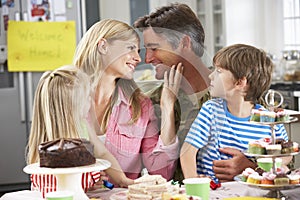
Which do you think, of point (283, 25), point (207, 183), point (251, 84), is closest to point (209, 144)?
point (251, 84)

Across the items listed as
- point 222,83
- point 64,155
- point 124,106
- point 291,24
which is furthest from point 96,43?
point 291,24

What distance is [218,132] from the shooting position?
7.27ft

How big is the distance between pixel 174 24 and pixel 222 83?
27cm

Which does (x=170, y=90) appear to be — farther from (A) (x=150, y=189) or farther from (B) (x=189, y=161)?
(A) (x=150, y=189)

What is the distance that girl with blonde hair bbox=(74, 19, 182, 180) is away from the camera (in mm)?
2186

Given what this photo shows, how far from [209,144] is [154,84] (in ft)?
0.97

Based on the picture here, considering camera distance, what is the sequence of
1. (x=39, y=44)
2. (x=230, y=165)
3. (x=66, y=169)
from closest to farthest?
1. (x=66, y=169)
2. (x=230, y=165)
3. (x=39, y=44)

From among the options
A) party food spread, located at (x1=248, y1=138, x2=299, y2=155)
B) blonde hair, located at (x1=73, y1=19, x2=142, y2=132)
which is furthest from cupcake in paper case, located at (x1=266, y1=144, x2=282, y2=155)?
blonde hair, located at (x1=73, y1=19, x2=142, y2=132)

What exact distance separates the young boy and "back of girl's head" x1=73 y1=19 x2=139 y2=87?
1.14 ft

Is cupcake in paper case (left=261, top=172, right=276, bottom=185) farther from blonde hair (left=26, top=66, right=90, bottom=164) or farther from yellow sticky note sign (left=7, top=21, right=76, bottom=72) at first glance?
yellow sticky note sign (left=7, top=21, right=76, bottom=72)

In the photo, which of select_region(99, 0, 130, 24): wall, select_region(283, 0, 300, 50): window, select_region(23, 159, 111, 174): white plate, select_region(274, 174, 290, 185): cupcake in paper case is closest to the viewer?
select_region(23, 159, 111, 174): white plate

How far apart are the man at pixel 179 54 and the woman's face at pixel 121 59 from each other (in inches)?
2.8

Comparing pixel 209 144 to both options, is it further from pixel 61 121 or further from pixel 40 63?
pixel 40 63

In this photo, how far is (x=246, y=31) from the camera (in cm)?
565
